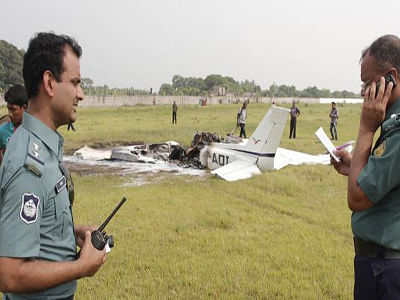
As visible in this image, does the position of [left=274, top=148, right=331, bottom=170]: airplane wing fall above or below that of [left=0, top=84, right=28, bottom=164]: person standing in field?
below

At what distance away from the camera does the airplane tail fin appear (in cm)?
988

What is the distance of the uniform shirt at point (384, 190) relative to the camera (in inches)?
63.8

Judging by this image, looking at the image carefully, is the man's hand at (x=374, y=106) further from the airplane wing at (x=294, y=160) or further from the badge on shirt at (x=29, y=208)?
the airplane wing at (x=294, y=160)

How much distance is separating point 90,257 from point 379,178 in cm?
129

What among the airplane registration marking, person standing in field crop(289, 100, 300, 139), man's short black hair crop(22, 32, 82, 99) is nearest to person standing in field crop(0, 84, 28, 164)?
man's short black hair crop(22, 32, 82, 99)

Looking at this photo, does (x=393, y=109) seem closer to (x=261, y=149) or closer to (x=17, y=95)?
(x=17, y=95)

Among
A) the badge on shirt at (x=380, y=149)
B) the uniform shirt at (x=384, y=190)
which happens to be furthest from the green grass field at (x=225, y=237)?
the badge on shirt at (x=380, y=149)

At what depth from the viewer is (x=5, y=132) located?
4.49 metres

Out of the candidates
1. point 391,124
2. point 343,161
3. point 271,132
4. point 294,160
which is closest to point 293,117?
point 294,160

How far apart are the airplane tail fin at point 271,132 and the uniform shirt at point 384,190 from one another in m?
8.11

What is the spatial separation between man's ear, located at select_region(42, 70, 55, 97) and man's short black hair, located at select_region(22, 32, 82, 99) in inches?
0.5

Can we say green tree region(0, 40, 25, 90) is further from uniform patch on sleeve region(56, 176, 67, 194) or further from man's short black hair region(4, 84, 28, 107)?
uniform patch on sleeve region(56, 176, 67, 194)

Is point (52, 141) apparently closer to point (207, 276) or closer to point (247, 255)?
point (207, 276)

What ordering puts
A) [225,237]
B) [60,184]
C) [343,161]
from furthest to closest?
[225,237] → [343,161] → [60,184]
